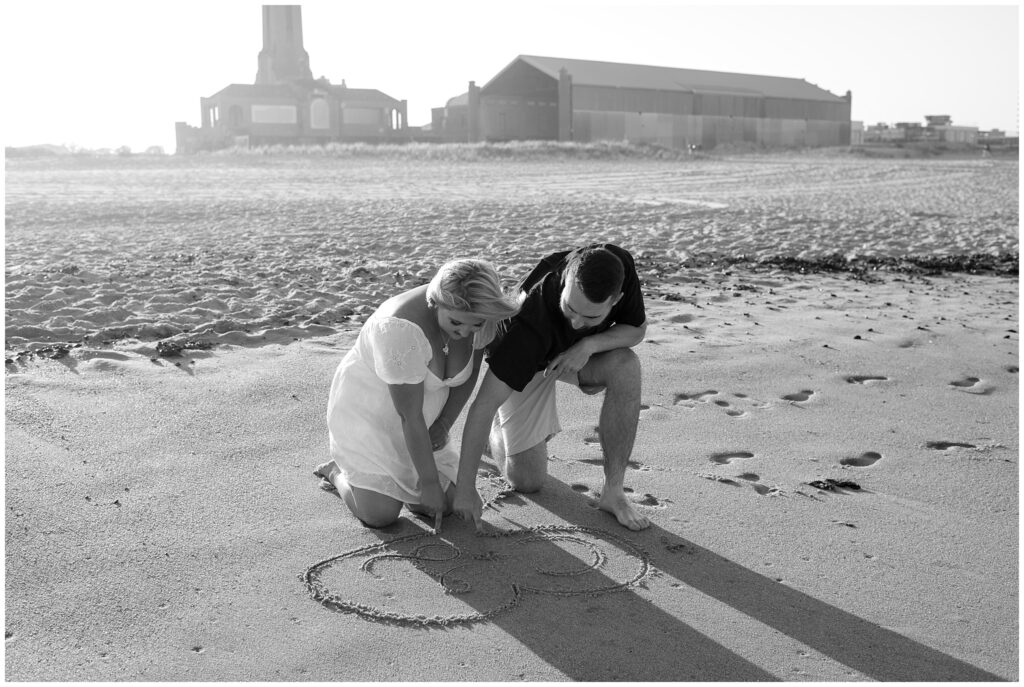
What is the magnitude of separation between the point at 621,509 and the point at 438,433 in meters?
0.70

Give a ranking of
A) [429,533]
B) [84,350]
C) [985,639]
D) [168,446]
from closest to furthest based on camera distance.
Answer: [985,639]
[429,533]
[168,446]
[84,350]

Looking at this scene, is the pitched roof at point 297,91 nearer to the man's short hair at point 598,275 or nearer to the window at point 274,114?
the window at point 274,114

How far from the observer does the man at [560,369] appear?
326cm

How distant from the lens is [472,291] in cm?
302

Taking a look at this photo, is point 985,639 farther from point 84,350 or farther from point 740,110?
point 740,110

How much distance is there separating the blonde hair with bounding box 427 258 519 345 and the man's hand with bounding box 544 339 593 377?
51 cm

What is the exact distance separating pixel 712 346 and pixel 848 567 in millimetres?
2800

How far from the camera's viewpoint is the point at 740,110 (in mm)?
42938

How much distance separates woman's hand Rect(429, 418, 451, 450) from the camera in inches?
140

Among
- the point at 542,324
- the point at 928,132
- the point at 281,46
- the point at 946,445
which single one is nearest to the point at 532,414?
the point at 542,324

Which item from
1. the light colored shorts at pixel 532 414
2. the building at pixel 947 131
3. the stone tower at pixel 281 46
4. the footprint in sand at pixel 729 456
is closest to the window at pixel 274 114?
the stone tower at pixel 281 46

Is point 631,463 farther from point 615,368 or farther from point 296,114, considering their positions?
point 296,114

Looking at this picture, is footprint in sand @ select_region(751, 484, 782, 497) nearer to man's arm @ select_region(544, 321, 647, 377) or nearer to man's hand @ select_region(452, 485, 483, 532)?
man's arm @ select_region(544, 321, 647, 377)

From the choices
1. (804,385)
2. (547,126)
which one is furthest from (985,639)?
(547,126)
